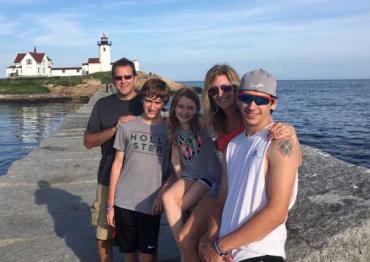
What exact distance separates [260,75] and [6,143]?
2042 cm

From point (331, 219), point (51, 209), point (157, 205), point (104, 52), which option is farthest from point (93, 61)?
point (331, 219)

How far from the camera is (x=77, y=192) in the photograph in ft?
22.5

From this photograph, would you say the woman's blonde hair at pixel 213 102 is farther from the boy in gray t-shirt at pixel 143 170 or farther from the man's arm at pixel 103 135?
the man's arm at pixel 103 135

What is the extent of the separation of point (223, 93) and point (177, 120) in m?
0.51

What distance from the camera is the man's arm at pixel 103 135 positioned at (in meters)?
3.89

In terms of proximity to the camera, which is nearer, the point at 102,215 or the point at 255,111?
the point at 255,111

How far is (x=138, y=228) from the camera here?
3934mm

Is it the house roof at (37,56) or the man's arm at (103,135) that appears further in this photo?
the house roof at (37,56)

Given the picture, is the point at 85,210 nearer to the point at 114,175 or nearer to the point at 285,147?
the point at 114,175

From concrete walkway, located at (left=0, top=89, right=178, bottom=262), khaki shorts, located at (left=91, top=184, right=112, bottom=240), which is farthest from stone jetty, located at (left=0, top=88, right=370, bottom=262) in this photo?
khaki shorts, located at (left=91, top=184, right=112, bottom=240)

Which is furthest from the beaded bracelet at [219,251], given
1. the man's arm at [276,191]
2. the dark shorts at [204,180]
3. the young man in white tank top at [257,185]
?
the dark shorts at [204,180]

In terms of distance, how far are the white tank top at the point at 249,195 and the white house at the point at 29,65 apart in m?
96.8

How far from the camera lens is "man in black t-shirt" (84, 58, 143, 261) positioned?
4.13 meters

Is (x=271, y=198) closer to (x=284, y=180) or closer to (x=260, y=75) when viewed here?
(x=284, y=180)
